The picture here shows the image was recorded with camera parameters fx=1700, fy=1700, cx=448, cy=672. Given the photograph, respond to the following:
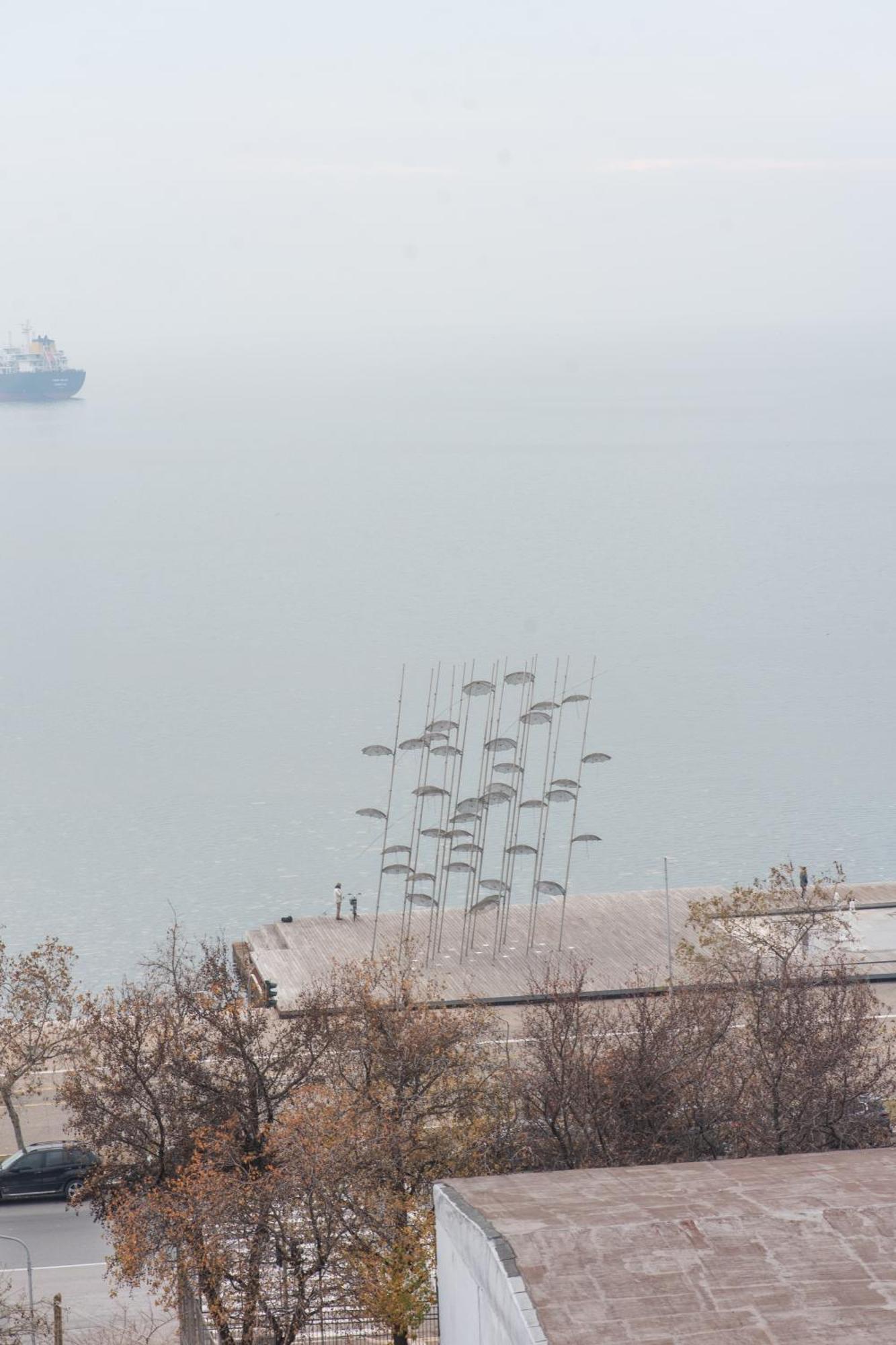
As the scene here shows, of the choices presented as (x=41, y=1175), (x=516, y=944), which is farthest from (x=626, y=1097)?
(x=516, y=944)

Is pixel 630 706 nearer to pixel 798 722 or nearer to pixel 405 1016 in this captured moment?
pixel 798 722

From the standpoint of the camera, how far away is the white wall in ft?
40.6

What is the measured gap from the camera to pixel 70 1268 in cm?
2347

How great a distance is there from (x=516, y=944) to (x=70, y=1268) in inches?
707

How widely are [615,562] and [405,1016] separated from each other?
96.5m

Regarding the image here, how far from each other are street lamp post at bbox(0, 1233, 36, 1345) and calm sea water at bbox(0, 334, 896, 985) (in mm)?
23198

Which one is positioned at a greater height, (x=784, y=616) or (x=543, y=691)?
(x=784, y=616)

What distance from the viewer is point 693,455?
613 feet

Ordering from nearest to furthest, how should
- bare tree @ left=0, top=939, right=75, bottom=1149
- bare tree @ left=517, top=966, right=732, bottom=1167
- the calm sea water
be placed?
bare tree @ left=517, top=966, right=732, bottom=1167 < bare tree @ left=0, top=939, right=75, bottom=1149 < the calm sea water

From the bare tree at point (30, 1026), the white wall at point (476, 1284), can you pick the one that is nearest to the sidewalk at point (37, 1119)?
the bare tree at point (30, 1026)

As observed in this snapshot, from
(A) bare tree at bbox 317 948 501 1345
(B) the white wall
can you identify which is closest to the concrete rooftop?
(B) the white wall

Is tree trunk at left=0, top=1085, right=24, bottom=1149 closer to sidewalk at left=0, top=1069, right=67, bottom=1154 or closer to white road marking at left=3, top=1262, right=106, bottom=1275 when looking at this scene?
sidewalk at left=0, top=1069, right=67, bottom=1154

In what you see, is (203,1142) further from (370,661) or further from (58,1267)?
(370,661)

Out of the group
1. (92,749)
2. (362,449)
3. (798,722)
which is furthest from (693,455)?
(92,749)
